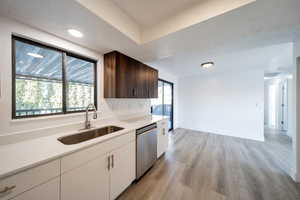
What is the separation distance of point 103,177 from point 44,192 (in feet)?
1.88

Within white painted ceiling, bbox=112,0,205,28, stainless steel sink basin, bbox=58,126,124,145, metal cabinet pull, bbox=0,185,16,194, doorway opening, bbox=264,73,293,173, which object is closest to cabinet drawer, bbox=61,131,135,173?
metal cabinet pull, bbox=0,185,16,194

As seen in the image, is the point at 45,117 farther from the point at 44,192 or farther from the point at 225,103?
the point at 225,103

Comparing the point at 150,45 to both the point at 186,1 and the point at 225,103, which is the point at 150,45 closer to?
the point at 186,1

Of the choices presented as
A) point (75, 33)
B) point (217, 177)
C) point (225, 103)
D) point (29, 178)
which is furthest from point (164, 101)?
point (29, 178)

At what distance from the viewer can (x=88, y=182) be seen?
47.1 inches

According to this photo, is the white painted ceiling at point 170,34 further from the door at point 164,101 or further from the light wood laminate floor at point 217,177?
the door at point 164,101

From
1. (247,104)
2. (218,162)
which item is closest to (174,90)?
(247,104)

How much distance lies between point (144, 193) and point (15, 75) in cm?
226

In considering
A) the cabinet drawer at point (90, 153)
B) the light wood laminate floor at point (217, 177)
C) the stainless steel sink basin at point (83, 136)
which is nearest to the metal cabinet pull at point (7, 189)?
the cabinet drawer at point (90, 153)

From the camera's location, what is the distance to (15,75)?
128 centimetres

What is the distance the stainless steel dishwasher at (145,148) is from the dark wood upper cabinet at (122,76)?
79 centimetres

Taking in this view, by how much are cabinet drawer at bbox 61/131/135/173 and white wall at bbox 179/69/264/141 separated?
4.23 meters

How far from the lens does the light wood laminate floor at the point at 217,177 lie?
1.67 meters

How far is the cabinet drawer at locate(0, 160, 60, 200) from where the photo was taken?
A: 74 centimetres
